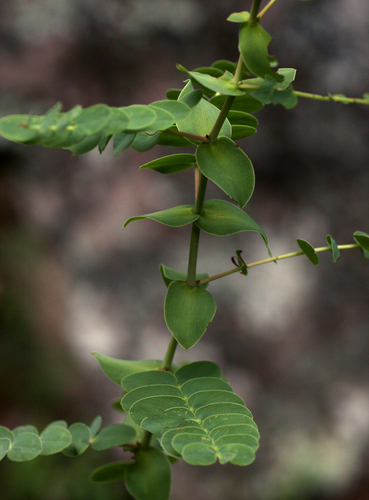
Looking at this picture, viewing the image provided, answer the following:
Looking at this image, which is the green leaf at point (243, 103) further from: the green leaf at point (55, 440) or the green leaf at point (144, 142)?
the green leaf at point (55, 440)

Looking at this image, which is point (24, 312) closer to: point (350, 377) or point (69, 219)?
point (69, 219)

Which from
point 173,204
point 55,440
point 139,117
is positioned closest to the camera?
point 139,117

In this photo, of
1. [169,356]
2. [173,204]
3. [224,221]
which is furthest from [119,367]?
[173,204]

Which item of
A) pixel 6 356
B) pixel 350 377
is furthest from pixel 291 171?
pixel 6 356

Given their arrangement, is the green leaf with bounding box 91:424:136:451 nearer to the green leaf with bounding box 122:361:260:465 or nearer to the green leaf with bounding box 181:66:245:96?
the green leaf with bounding box 122:361:260:465

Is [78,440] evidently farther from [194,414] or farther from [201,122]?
[201,122]

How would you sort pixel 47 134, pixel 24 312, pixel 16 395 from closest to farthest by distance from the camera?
pixel 47 134 < pixel 16 395 < pixel 24 312

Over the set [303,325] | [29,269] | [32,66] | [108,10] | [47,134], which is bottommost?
[47,134]

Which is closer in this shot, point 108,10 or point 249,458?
point 249,458
